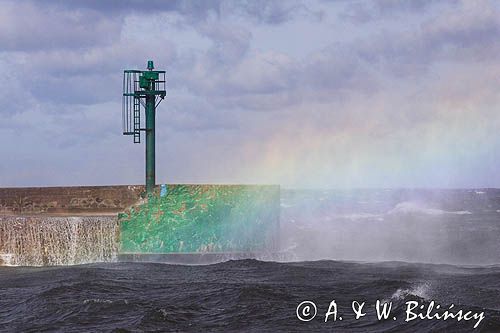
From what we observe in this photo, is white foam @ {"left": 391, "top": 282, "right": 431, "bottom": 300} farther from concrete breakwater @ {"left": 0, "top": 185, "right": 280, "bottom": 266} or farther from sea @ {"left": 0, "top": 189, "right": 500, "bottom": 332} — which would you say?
concrete breakwater @ {"left": 0, "top": 185, "right": 280, "bottom": 266}

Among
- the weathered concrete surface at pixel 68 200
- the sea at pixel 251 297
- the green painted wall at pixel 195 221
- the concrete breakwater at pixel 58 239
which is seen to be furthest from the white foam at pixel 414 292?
the weathered concrete surface at pixel 68 200

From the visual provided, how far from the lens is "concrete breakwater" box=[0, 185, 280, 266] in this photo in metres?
17.4

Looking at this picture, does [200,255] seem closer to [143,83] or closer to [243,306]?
[143,83]

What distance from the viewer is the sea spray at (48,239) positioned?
17.3 meters

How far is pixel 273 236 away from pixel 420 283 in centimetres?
649

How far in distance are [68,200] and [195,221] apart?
13.4 feet

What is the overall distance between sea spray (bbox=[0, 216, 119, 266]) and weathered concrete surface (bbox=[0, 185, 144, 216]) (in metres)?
1.46

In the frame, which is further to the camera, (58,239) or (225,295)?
(58,239)

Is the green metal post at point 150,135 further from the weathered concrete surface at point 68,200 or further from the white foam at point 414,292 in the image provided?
the white foam at point 414,292

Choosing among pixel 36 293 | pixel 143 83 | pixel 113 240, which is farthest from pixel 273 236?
pixel 36 293

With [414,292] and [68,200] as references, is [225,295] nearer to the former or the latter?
[414,292]

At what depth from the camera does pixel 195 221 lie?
18.0 m

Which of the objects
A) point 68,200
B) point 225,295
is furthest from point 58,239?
point 225,295

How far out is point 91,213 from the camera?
1898cm
